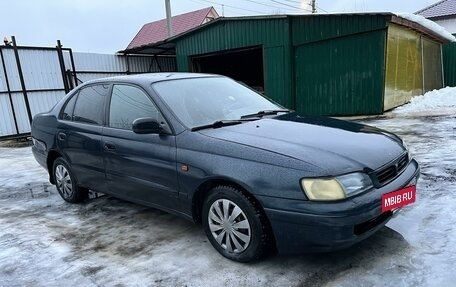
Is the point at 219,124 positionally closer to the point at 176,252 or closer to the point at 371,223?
the point at 176,252

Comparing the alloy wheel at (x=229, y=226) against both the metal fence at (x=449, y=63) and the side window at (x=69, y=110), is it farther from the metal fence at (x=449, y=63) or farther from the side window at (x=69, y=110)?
the metal fence at (x=449, y=63)

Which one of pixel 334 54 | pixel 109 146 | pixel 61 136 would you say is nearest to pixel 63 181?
pixel 61 136

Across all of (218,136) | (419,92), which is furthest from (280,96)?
(218,136)

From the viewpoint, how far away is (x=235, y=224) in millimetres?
2895

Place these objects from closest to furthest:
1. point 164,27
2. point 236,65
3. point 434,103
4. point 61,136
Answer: point 61,136
point 434,103
point 236,65
point 164,27

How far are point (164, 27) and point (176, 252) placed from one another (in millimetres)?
30919

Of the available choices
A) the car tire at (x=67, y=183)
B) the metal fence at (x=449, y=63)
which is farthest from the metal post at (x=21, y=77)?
the metal fence at (x=449, y=63)

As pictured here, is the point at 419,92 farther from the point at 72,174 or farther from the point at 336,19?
the point at 72,174

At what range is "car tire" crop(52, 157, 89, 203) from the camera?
4605 mm

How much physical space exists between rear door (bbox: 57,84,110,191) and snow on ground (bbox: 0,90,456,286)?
51cm

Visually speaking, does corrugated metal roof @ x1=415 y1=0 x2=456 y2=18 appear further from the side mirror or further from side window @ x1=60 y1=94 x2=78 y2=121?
the side mirror

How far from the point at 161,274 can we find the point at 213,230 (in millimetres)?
525

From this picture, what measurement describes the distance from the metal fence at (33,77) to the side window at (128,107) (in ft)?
32.6

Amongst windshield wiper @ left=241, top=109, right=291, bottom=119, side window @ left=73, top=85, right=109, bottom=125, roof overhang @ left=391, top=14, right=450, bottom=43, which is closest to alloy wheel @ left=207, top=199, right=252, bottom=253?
windshield wiper @ left=241, top=109, right=291, bottom=119
